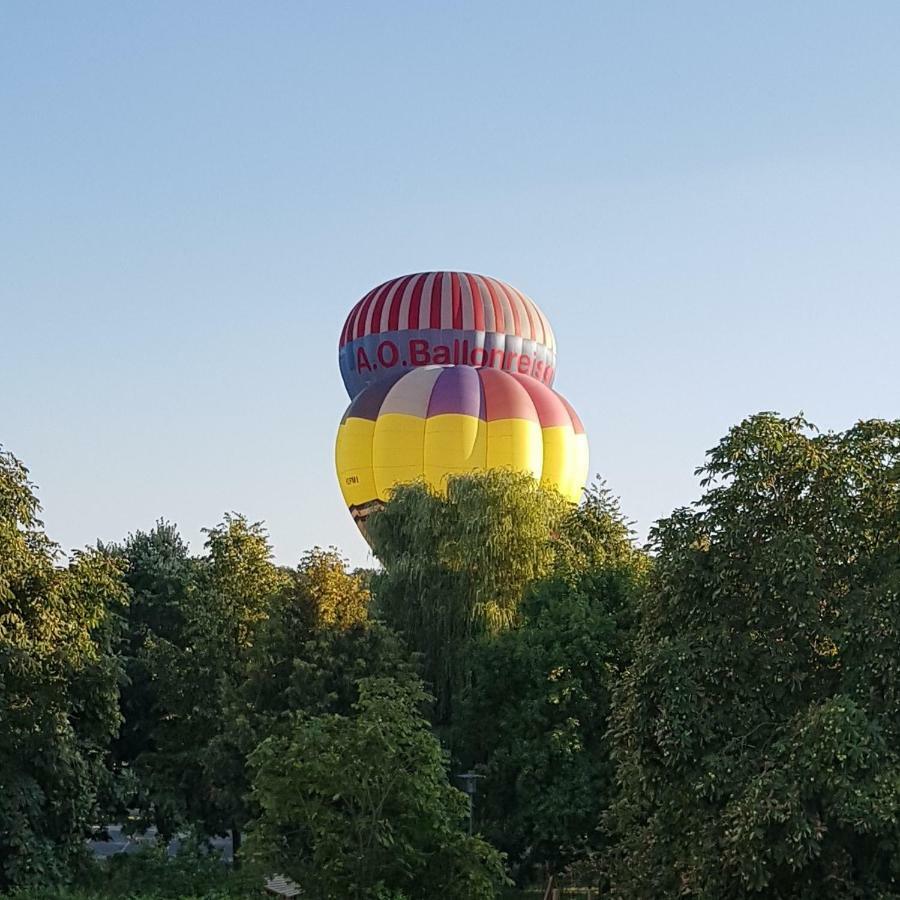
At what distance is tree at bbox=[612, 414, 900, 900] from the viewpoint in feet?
57.0

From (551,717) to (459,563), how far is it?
18.6 feet

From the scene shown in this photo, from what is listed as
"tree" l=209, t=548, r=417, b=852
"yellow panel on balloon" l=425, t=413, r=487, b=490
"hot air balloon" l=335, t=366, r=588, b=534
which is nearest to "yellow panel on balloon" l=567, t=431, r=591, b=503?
"hot air balloon" l=335, t=366, r=588, b=534

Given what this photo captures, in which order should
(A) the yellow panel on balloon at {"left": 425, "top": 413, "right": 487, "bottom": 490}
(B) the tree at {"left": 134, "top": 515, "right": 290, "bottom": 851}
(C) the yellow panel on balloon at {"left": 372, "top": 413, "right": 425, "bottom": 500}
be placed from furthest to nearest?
(C) the yellow panel on balloon at {"left": 372, "top": 413, "right": 425, "bottom": 500} < (A) the yellow panel on balloon at {"left": 425, "top": 413, "right": 487, "bottom": 490} < (B) the tree at {"left": 134, "top": 515, "right": 290, "bottom": 851}

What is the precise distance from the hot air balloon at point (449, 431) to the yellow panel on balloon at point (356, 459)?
0.03 m

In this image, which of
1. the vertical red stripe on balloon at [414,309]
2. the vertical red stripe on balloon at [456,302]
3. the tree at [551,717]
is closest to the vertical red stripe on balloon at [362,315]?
the vertical red stripe on balloon at [414,309]

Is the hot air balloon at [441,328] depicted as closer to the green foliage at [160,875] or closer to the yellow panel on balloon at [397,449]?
the yellow panel on balloon at [397,449]

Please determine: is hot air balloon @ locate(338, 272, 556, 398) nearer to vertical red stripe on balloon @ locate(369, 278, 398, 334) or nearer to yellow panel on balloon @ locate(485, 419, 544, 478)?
vertical red stripe on balloon @ locate(369, 278, 398, 334)

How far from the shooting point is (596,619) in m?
29.3

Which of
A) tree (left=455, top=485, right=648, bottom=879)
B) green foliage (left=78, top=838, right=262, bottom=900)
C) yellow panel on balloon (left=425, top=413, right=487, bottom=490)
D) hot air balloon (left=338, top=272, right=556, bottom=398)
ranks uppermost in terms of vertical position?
hot air balloon (left=338, top=272, right=556, bottom=398)

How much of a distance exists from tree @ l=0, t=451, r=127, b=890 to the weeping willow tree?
7362 millimetres

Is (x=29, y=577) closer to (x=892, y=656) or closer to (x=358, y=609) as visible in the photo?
(x=358, y=609)

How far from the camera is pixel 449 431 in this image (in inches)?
1747

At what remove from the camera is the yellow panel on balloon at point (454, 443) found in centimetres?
4434

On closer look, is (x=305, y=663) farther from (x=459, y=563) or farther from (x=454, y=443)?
(x=454, y=443)
